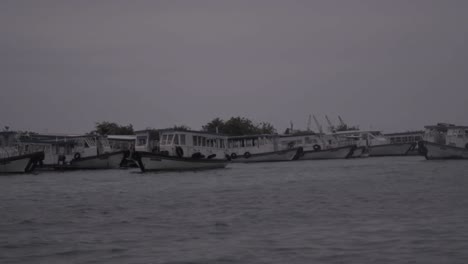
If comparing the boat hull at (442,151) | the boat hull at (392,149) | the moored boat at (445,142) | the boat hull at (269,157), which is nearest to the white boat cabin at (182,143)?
the boat hull at (442,151)

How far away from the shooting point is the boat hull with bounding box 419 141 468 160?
195ft

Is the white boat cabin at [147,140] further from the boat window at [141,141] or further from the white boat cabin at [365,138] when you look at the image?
the white boat cabin at [365,138]

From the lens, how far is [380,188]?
30656 millimetres

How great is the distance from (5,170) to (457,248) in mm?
44132

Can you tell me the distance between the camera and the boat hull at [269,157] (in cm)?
7712

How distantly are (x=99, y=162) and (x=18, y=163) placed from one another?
1145cm

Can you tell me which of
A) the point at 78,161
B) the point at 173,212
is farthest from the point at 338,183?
the point at 78,161

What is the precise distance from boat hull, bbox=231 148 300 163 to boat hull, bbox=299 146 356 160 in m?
3.94

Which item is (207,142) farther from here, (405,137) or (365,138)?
(405,137)

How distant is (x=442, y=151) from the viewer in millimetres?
59531

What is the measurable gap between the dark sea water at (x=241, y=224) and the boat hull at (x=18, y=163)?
70.2 ft

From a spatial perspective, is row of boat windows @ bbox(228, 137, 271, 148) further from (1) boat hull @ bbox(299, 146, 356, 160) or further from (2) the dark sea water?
(2) the dark sea water

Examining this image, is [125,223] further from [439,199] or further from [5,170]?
[5,170]

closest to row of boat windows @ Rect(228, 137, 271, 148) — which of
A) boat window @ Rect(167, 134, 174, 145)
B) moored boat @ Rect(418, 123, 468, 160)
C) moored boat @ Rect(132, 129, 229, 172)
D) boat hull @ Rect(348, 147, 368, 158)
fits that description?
boat hull @ Rect(348, 147, 368, 158)
